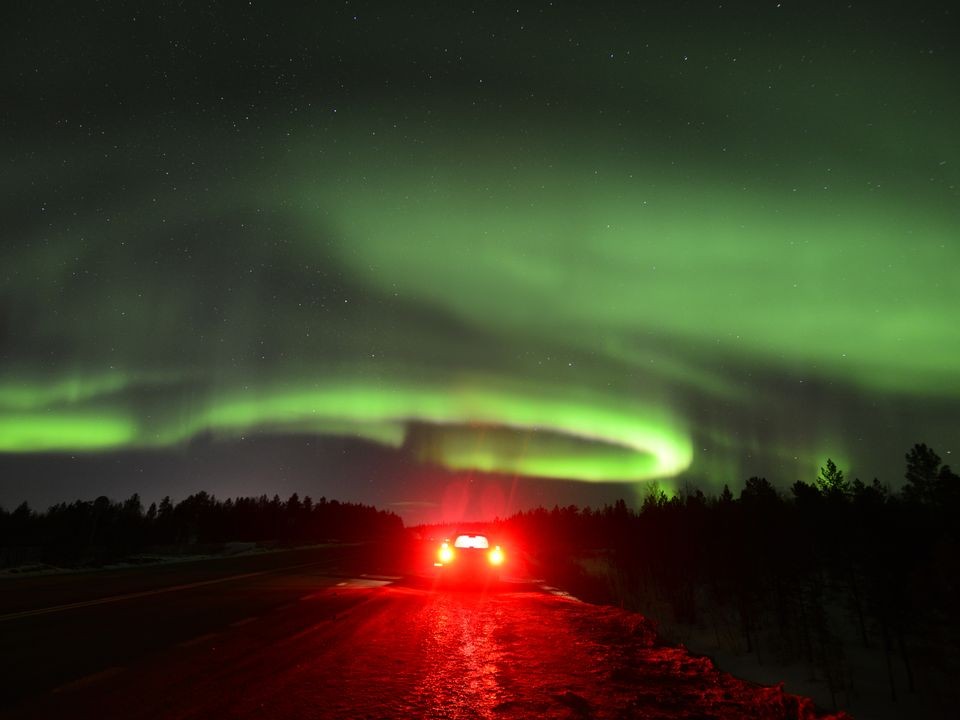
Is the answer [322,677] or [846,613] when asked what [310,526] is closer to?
[846,613]

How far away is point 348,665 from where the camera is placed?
718cm

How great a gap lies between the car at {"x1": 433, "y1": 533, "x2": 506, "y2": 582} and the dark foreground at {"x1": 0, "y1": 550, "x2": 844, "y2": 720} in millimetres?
5447

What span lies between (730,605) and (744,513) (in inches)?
437

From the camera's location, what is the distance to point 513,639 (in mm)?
9359

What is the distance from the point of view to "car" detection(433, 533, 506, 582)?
1925cm

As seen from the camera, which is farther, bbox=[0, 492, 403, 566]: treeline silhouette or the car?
bbox=[0, 492, 403, 566]: treeline silhouette

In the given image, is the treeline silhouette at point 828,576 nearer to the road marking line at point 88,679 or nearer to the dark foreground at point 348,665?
the dark foreground at point 348,665

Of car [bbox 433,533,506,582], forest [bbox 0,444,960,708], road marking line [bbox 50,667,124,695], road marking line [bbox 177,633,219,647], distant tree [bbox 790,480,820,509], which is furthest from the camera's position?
distant tree [bbox 790,480,820,509]

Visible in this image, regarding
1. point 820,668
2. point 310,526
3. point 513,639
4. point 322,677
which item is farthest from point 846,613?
point 310,526

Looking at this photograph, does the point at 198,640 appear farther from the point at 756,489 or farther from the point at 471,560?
the point at 756,489

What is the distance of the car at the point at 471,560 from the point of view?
19250 millimetres

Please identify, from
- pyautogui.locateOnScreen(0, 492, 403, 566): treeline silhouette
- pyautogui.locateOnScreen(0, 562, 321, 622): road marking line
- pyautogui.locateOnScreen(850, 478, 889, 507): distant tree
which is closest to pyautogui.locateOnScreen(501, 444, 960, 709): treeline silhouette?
pyautogui.locateOnScreen(850, 478, 889, 507): distant tree

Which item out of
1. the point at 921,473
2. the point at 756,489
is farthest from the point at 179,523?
the point at 921,473

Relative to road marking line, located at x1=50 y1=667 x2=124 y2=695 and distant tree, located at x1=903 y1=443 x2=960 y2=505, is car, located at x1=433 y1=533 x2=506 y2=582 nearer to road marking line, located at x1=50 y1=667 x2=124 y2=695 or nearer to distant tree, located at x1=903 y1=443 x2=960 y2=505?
road marking line, located at x1=50 y1=667 x2=124 y2=695
